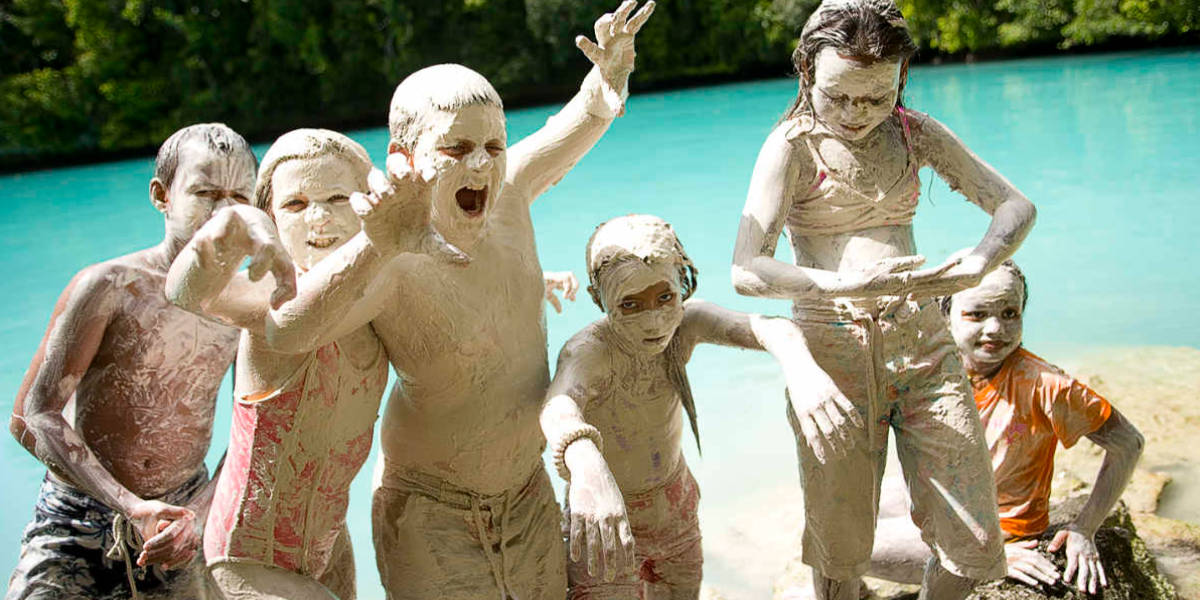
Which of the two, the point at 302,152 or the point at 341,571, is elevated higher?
the point at 302,152

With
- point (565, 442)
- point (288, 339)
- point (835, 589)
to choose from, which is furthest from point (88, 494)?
point (835, 589)

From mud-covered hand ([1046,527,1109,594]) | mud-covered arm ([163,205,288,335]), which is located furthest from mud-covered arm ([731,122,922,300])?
mud-covered hand ([1046,527,1109,594])

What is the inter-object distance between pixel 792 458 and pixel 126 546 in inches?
160

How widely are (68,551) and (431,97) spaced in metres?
1.73

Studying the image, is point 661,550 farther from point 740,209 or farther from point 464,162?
point 740,209

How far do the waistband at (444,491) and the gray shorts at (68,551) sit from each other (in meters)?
0.77

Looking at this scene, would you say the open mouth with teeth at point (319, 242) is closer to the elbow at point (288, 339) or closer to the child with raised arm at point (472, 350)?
Result: the child with raised arm at point (472, 350)

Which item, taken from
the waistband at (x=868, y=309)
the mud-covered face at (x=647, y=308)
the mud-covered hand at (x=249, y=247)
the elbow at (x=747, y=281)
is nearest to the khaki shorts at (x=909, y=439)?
the waistband at (x=868, y=309)

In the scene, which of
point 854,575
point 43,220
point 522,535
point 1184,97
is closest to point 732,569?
point 854,575

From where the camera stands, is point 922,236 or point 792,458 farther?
point 922,236

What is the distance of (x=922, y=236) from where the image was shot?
10.4 meters

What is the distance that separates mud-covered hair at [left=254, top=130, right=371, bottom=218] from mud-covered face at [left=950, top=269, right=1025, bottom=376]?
6.34 feet

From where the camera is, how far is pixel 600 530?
2088 mm

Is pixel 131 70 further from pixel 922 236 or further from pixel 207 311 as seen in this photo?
pixel 207 311
